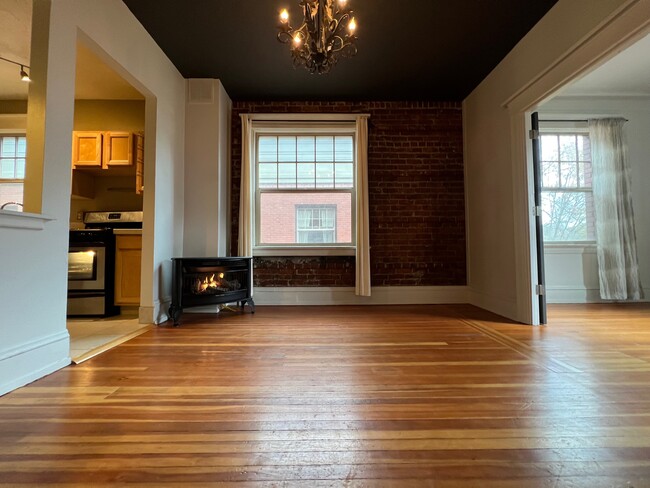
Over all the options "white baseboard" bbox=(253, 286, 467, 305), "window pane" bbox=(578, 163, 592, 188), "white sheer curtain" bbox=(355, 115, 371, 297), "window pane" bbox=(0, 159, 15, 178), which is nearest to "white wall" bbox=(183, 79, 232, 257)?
"white baseboard" bbox=(253, 286, 467, 305)

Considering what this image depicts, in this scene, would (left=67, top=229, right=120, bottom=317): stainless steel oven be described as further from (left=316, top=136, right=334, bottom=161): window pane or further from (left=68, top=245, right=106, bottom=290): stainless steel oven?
(left=316, top=136, right=334, bottom=161): window pane

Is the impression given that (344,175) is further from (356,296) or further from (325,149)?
(356,296)

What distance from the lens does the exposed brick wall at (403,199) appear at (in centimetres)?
414

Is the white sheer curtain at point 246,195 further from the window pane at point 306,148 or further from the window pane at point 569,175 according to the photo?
the window pane at point 569,175

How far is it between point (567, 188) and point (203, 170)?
473 centimetres

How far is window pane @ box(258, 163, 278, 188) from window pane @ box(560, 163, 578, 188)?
3.89 meters

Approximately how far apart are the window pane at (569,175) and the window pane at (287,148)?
3.66 meters

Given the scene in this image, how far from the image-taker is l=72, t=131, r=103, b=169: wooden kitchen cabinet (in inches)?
139

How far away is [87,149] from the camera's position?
3553 mm

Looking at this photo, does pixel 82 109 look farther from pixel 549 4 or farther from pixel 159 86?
pixel 549 4

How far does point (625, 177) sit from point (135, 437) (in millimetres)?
5632

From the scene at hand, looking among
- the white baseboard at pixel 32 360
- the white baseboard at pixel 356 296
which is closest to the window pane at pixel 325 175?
the white baseboard at pixel 356 296

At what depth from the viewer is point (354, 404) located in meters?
1.41

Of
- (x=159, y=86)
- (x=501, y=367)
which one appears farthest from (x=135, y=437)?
(x=159, y=86)
